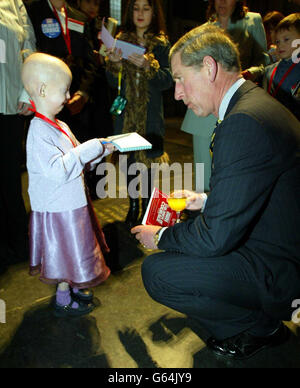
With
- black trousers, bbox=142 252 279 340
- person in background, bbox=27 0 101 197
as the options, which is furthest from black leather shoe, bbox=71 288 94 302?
person in background, bbox=27 0 101 197

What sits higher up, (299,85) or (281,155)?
(299,85)

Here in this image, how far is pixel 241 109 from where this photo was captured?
1.34 m

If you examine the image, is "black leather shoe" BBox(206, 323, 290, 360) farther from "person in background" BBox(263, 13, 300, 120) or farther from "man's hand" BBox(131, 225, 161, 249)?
"person in background" BBox(263, 13, 300, 120)

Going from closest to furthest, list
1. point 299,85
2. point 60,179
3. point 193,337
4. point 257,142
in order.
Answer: point 257,142, point 60,179, point 193,337, point 299,85

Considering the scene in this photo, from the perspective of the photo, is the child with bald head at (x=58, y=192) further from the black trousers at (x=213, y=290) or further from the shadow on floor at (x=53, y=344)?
the black trousers at (x=213, y=290)

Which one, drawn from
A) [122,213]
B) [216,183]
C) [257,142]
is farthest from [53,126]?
[122,213]

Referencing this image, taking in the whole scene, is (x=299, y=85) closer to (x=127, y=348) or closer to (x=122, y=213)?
(x=122, y=213)

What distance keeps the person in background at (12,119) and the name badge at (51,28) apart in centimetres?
24

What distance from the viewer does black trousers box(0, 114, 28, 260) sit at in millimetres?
2398

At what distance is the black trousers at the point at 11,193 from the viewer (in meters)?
2.40

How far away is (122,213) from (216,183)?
2031mm

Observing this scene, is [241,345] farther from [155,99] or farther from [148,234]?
[155,99]

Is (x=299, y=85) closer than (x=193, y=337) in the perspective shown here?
No

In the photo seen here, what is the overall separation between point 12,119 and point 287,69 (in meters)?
2.27
